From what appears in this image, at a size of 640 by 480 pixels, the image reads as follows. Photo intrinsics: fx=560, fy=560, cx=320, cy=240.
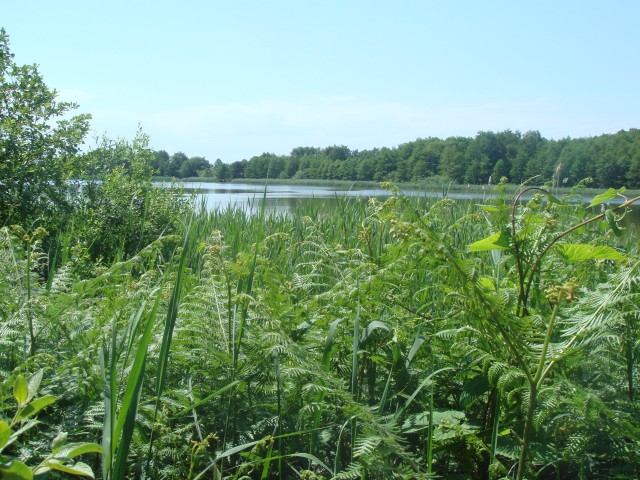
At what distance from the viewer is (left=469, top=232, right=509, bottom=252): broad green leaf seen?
57.9 inches

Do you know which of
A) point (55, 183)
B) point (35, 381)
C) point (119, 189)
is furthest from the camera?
point (119, 189)

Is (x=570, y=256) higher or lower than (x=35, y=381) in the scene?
higher

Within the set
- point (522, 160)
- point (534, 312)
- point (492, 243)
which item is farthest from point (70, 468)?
point (522, 160)

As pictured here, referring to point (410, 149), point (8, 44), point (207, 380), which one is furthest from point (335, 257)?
point (410, 149)

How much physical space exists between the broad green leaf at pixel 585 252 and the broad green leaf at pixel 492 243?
5.9 inches

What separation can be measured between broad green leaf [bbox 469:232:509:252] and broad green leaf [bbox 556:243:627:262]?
15cm

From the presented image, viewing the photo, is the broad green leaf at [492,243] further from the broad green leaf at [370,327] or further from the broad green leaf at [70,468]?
the broad green leaf at [70,468]

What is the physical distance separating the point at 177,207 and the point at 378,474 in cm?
601

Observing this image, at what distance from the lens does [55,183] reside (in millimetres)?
5391

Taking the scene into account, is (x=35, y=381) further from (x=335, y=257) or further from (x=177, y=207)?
(x=177, y=207)

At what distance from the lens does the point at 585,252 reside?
4.87 feet

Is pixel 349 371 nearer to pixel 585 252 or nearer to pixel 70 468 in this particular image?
pixel 585 252

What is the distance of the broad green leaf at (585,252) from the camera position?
4.75 feet

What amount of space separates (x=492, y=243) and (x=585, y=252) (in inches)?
9.7
